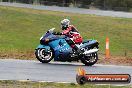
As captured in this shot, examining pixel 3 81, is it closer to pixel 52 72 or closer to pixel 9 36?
pixel 52 72

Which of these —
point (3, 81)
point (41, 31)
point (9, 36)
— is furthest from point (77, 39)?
point (41, 31)

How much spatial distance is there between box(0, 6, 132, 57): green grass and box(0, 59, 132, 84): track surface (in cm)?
1104

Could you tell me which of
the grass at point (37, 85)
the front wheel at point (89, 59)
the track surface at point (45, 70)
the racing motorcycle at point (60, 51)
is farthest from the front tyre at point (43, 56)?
the grass at point (37, 85)

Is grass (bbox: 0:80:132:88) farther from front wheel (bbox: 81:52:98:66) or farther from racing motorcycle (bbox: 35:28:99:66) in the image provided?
front wheel (bbox: 81:52:98:66)

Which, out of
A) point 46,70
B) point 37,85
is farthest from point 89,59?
point 37,85

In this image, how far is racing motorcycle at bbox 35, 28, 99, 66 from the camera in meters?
17.7

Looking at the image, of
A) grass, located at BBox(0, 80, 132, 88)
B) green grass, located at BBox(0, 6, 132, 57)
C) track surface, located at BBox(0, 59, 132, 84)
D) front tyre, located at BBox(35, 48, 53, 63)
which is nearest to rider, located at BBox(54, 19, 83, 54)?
track surface, located at BBox(0, 59, 132, 84)

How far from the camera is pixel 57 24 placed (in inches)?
1571

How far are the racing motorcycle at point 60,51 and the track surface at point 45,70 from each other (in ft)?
0.85

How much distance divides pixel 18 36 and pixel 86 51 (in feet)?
51.8

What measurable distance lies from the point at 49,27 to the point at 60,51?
20.6 m

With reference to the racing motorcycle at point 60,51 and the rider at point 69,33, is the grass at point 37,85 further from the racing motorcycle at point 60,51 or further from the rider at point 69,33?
the rider at point 69,33

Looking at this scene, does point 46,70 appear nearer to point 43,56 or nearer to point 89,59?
point 43,56

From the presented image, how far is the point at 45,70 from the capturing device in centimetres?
1538
